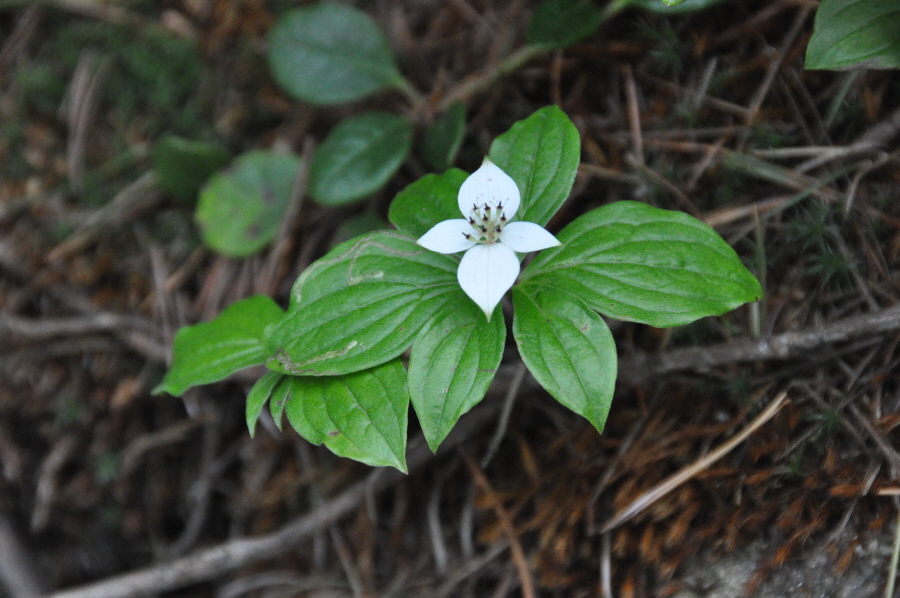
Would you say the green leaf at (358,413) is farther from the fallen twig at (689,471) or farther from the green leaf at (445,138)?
the green leaf at (445,138)

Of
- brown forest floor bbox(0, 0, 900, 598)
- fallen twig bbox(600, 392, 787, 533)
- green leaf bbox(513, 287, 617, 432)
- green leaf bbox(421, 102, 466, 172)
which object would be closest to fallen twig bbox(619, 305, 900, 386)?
brown forest floor bbox(0, 0, 900, 598)

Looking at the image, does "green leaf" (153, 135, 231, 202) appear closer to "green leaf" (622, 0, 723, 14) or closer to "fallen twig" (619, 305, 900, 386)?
"green leaf" (622, 0, 723, 14)

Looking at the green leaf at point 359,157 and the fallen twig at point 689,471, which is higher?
the green leaf at point 359,157

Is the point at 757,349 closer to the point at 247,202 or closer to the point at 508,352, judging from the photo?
the point at 508,352

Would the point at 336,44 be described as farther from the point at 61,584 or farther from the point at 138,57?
the point at 61,584

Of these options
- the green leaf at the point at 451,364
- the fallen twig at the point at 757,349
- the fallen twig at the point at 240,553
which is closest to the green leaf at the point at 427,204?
the green leaf at the point at 451,364

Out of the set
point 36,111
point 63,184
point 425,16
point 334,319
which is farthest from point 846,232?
point 36,111
